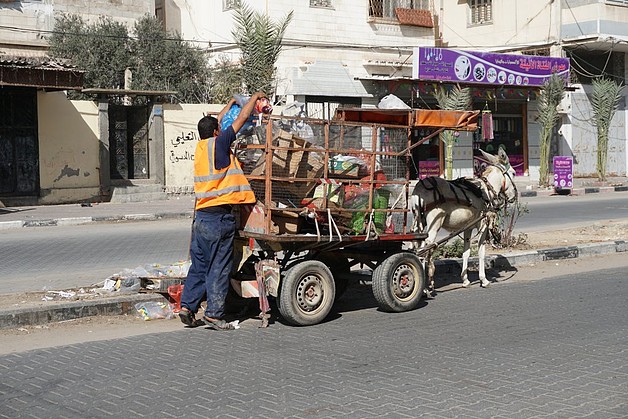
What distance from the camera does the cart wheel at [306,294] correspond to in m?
8.14

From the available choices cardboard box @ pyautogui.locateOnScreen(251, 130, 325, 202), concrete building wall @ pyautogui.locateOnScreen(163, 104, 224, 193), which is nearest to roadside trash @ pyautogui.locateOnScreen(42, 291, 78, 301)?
cardboard box @ pyautogui.locateOnScreen(251, 130, 325, 202)

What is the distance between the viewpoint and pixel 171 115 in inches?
1081

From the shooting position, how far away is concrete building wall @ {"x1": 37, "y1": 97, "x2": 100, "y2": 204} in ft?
82.1

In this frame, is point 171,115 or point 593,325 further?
point 171,115

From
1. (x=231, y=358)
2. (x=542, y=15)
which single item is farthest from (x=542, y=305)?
(x=542, y=15)

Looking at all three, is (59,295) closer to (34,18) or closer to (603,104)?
(34,18)

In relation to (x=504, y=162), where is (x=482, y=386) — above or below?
below

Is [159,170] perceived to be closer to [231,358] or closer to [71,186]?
[71,186]

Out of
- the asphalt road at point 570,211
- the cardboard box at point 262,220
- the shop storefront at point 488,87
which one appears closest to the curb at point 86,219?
the asphalt road at point 570,211

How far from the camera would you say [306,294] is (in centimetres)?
834

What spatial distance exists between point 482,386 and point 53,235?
12.8 meters

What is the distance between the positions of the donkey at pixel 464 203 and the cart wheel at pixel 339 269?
107 cm

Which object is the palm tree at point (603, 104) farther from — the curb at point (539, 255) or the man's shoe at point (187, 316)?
the man's shoe at point (187, 316)

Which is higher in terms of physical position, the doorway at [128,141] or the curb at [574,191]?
the doorway at [128,141]
